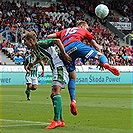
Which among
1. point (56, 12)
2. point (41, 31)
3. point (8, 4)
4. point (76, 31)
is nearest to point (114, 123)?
point (76, 31)

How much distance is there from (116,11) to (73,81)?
4716 centimetres

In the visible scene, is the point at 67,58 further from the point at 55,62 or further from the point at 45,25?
the point at 45,25

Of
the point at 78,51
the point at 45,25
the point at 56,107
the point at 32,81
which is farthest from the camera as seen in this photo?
the point at 45,25

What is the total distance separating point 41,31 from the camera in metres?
44.1

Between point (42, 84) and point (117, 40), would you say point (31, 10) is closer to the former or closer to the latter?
point (117, 40)

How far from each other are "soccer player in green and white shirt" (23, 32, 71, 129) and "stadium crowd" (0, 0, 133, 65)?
27.5 meters

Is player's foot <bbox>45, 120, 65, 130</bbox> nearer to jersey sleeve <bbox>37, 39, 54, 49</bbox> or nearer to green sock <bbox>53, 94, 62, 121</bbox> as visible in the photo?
green sock <bbox>53, 94, 62, 121</bbox>

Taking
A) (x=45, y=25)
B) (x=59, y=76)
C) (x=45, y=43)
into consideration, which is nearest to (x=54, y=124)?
(x=59, y=76)

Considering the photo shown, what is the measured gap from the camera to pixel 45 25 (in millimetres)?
45906

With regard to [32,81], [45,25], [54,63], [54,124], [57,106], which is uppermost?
[45,25]

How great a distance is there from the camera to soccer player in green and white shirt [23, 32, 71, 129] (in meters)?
10.2

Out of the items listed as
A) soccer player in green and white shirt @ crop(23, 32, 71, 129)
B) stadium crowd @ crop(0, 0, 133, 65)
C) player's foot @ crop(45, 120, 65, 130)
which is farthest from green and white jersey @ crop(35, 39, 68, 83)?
stadium crowd @ crop(0, 0, 133, 65)

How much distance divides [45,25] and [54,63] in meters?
35.5

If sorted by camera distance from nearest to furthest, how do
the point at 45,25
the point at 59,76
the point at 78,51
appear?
the point at 59,76
the point at 78,51
the point at 45,25
